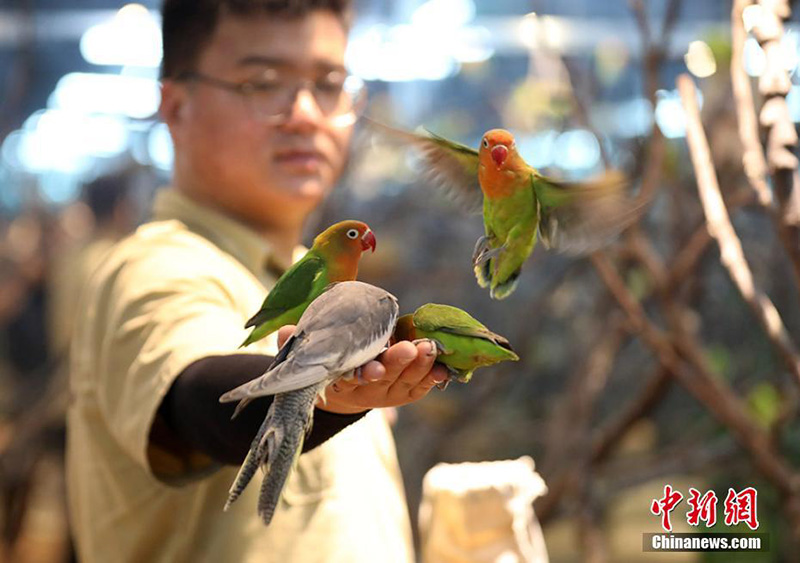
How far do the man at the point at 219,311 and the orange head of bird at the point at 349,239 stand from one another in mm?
54

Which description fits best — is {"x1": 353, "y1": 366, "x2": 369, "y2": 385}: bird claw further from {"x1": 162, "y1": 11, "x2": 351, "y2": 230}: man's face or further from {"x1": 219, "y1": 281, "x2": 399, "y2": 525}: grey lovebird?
{"x1": 162, "y1": 11, "x2": 351, "y2": 230}: man's face

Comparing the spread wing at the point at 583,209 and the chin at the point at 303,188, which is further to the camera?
the chin at the point at 303,188

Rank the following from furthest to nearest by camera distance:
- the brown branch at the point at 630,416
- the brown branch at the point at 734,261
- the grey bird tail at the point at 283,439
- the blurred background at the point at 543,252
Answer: the brown branch at the point at 630,416 → the blurred background at the point at 543,252 → the brown branch at the point at 734,261 → the grey bird tail at the point at 283,439

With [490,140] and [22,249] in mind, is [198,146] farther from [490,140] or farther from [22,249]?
[22,249]

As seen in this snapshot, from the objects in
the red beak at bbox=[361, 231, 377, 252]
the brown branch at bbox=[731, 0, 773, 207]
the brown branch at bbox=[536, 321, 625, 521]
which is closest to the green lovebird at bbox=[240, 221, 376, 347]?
the red beak at bbox=[361, 231, 377, 252]

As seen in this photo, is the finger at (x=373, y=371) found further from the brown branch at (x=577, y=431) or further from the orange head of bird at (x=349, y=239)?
the brown branch at (x=577, y=431)

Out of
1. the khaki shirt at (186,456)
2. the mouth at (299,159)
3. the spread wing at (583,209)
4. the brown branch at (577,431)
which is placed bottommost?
the brown branch at (577,431)

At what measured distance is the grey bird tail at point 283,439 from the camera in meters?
0.29

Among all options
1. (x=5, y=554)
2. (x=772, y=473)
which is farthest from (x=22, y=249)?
(x=772, y=473)

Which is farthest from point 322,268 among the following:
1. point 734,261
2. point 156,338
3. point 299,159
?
point 734,261

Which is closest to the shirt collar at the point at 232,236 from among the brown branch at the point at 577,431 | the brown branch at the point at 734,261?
the brown branch at the point at 734,261

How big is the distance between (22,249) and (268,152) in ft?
8.45

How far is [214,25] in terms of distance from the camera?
0.52 metres

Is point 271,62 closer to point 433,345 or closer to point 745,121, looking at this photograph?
point 433,345
